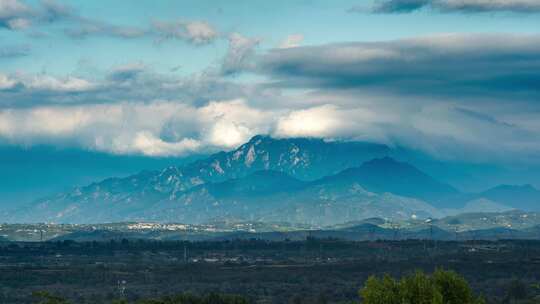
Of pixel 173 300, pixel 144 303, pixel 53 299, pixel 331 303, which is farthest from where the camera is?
pixel 331 303

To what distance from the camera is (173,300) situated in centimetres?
15025

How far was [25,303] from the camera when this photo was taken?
196 meters

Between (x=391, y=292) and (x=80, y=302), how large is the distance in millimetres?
95581

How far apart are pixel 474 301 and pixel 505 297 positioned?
8814 centimetres

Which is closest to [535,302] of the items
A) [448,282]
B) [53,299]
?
[448,282]

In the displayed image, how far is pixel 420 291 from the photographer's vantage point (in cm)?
10950

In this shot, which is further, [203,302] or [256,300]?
[256,300]

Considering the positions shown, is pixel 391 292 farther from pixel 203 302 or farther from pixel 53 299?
pixel 203 302

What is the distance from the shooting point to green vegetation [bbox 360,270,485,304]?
108438 millimetres

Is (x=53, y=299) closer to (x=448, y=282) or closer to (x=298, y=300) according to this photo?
(x=448, y=282)

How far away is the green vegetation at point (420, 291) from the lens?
108 meters

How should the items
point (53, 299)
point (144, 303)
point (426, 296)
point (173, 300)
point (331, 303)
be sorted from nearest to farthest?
point (426, 296) < point (53, 299) < point (144, 303) < point (173, 300) < point (331, 303)

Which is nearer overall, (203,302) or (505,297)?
(203,302)

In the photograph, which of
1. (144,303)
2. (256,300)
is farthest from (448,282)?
(256,300)
